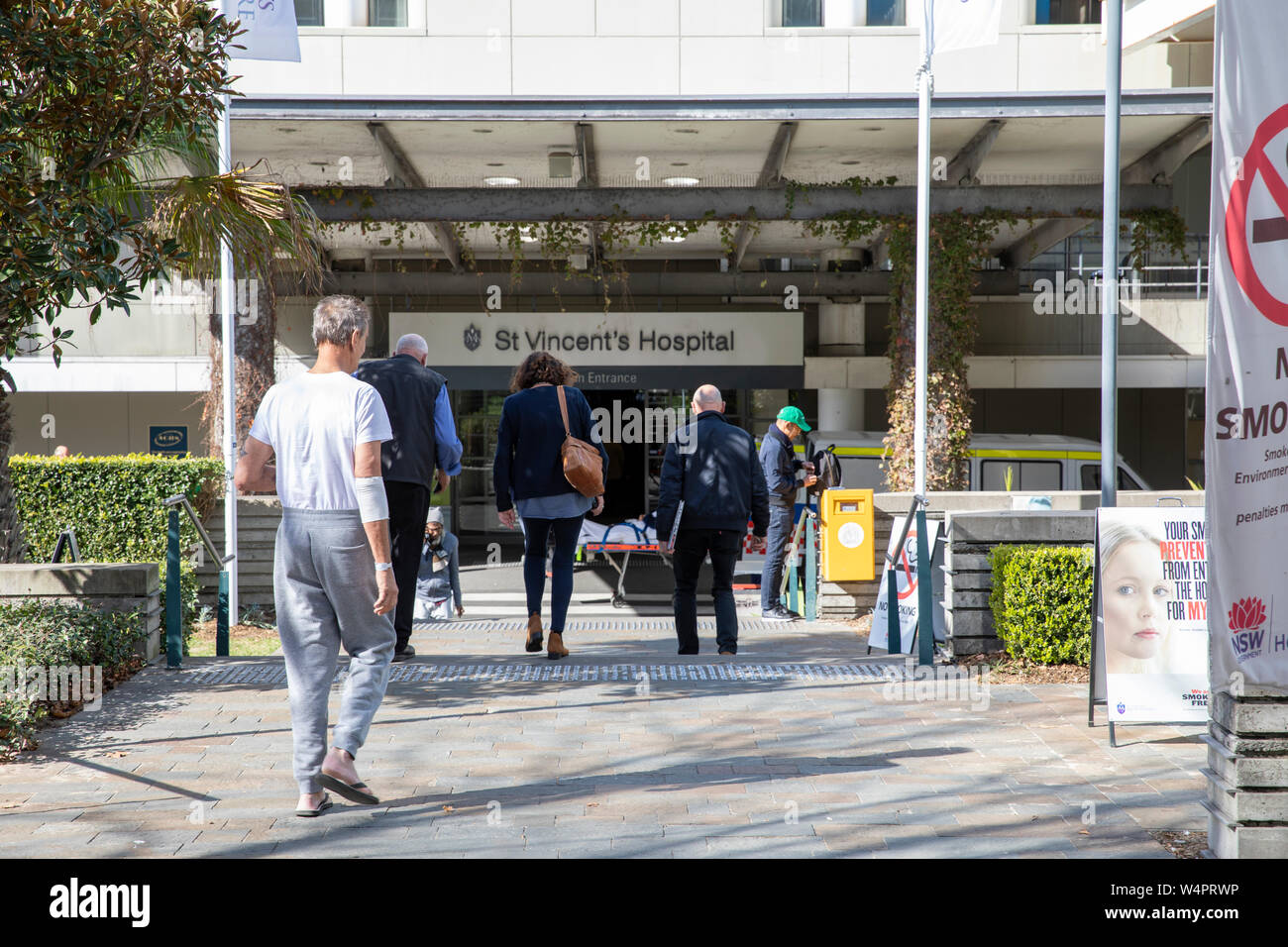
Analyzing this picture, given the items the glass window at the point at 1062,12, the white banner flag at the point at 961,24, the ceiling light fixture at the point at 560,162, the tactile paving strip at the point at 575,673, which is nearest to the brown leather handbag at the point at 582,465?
the tactile paving strip at the point at 575,673

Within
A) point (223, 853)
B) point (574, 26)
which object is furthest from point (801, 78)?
point (223, 853)

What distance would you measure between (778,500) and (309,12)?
26.5 feet

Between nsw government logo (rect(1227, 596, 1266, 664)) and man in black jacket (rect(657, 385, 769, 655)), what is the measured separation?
4.33 metres

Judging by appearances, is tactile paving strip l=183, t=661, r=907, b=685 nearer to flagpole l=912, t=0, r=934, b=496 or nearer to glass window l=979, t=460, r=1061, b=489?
flagpole l=912, t=0, r=934, b=496

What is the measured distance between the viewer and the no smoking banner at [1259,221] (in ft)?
11.4

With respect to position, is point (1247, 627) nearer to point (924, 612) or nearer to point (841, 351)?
point (924, 612)

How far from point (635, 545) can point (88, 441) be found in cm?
1304

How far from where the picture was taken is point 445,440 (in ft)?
21.2

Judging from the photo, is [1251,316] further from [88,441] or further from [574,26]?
[88,441]

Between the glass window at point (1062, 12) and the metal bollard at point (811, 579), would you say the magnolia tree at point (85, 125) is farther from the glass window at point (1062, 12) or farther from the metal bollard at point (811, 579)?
the glass window at point (1062, 12)

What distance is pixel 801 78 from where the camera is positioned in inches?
520

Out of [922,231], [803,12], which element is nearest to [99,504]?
[922,231]

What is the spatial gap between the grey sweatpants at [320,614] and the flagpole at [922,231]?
26.1ft

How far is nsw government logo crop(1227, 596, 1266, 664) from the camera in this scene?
3578mm
